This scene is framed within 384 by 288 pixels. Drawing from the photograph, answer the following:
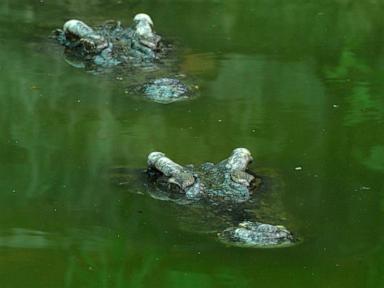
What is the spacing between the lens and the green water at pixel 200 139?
14.1ft

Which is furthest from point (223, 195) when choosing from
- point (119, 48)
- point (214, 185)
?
point (119, 48)

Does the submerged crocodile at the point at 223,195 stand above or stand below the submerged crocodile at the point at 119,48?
above

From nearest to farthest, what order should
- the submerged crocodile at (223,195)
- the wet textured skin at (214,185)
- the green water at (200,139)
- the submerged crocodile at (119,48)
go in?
1. the green water at (200,139)
2. the submerged crocodile at (223,195)
3. the wet textured skin at (214,185)
4. the submerged crocodile at (119,48)

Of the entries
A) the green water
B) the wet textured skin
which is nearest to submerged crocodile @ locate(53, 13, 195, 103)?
the green water

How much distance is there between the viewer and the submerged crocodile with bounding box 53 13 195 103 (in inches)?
279

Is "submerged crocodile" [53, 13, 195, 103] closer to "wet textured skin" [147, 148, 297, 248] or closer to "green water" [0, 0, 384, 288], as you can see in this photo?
"green water" [0, 0, 384, 288]

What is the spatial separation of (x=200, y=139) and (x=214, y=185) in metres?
0.71

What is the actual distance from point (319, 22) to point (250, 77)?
1.64 meters

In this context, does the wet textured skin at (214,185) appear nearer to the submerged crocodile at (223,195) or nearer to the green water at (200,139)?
the submerged crocodile at (223,195)

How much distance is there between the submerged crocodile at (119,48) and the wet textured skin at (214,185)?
1696mm

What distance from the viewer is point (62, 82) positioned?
6.64m

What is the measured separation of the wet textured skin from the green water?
0.50ft

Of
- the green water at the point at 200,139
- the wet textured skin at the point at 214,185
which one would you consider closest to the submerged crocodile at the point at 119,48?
the green water at the point at 200,139

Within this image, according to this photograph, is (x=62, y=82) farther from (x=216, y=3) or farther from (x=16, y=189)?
(x=216, y=3)
